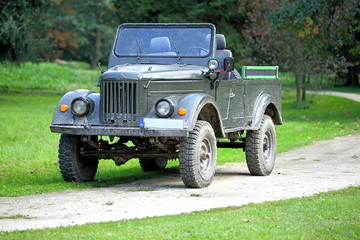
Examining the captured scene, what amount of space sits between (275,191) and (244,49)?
29.7 metres

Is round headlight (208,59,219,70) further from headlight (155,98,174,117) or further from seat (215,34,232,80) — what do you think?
headlight (155,98,174,117)

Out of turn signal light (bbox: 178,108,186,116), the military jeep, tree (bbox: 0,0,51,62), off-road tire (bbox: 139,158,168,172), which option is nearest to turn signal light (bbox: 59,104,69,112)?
the military jeep

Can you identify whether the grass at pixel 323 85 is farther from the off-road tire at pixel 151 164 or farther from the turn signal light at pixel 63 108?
the turn signal light at pixel 63 108

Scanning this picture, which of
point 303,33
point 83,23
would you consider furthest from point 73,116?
point 83,23

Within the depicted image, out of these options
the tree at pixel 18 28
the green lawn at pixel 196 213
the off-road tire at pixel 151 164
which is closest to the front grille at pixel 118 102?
the green lawn at pixel 196 213

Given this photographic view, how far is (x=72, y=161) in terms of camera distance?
11648mm

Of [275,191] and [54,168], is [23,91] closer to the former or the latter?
[54,168]

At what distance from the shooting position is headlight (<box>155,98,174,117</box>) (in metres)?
10.7

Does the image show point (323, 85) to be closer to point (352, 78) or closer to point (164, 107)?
point (352, 78)

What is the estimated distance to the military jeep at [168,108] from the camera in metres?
10.9

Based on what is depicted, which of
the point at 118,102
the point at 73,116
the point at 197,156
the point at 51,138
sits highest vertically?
the point at 118,102

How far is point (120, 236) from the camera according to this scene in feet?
23.8

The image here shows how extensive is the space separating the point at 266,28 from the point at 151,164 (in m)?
23.8

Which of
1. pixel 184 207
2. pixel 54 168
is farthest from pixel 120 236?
pixel 54 168
